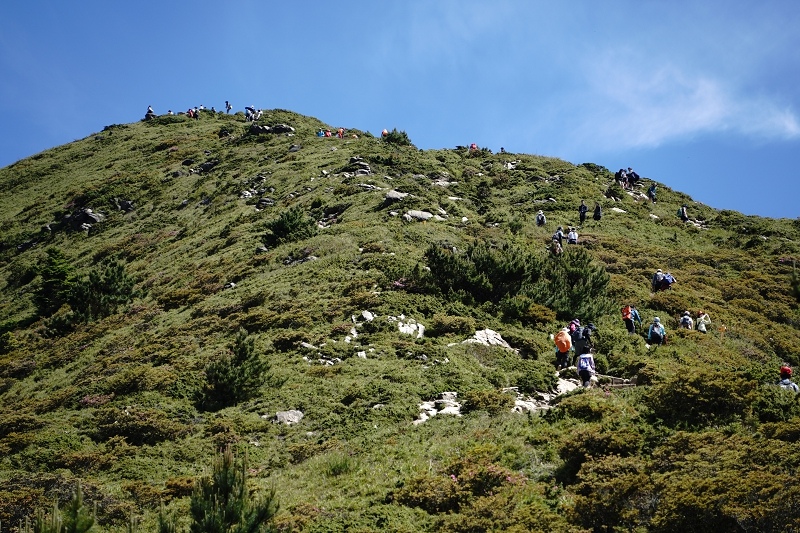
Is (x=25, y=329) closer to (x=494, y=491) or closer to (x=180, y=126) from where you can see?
(x=494, y=491)

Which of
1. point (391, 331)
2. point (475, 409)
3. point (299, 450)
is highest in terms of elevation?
point (391, 331)

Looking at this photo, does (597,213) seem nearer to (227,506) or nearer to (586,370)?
(586,370)

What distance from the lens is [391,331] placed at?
68.0 feet

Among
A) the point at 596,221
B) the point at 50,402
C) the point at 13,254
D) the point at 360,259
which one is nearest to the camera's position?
the point at 50,402

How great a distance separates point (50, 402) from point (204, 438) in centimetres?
725

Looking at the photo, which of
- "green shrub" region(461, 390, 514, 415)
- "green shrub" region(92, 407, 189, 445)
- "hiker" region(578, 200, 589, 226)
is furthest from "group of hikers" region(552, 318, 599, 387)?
"hiker" region(578, 200, 589, 226)

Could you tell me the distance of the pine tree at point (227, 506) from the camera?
8.35 meters

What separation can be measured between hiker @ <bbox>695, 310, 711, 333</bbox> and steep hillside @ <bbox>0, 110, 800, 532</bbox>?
70 cm

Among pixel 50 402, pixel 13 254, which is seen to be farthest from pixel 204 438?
pixel 13 254

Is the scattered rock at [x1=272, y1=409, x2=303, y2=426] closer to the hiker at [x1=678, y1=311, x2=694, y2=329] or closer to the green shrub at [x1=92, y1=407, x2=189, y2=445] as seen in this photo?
the green shrub at [x1=92, y1=407, x2=189, y2=445]

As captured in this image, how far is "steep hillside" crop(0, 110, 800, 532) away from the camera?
34.9 ft

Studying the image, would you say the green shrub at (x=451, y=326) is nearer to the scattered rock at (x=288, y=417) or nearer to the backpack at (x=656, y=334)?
the scattered rock at (x=288, y=417)

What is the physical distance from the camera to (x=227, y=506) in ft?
28.3

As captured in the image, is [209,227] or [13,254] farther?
[13,254]
